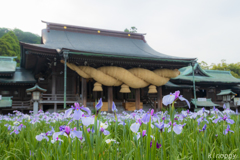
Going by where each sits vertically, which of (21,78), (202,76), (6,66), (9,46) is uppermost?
(9,46)

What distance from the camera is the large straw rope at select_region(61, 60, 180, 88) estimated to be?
1230 centimetres

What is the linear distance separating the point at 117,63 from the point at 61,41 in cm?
582

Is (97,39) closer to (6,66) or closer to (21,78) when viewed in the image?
(21,78)

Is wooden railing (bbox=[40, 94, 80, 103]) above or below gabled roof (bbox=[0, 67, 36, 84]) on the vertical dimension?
below

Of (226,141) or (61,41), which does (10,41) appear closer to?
(61,41)

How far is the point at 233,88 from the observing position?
2170 centimetres

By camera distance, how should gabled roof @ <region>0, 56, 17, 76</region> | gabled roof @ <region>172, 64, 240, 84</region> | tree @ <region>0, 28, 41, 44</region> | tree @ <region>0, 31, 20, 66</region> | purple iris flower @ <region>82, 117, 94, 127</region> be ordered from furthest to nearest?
tree @ <region>0, 28, 41, 44</region> → tree @ <region>0, 31, 20, 66</region> → gabled roof @ <region>172, 64, 240, 84</region> → gabled roof @ <region>0, 56, 17, 76</region> → purple iris flower @ <region>82, 117, 94, 127</region>

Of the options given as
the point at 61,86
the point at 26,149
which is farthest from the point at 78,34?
the point at 26,149

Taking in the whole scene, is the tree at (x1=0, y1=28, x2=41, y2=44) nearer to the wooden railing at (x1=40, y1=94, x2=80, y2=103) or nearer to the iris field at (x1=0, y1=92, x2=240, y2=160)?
the wooden railing at (x1=40, y1=94, x2=80, y2=103)

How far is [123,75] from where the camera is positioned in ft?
42.0

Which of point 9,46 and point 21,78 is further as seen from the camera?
point 9,46

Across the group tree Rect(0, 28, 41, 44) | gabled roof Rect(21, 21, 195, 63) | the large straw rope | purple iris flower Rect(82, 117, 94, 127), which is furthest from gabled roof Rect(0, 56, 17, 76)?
tree Rect(0, 28, 41, 44)

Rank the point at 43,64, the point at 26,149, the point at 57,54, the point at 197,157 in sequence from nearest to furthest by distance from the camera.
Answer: the point at 197,157 < the point at 26,149 < the point at 57,54 < the point at 43,64

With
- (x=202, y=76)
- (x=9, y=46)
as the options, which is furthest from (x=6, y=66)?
(x=202, y=76)
